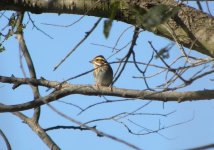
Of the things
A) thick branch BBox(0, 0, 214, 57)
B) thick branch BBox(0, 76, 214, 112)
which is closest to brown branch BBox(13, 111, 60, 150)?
thick branch BBox(0, 76, 214, 112)

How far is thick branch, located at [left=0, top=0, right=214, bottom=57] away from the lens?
2713 millimetres

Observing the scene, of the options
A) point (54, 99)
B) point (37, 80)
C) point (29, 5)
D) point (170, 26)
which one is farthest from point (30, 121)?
point (170, 26)

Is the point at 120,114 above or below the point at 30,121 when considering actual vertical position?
below

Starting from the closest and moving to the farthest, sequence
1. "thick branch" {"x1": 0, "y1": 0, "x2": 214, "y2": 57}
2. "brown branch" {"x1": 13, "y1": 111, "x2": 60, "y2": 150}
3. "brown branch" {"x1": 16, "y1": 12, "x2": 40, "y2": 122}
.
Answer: "thick branch" {"x1": 0, "y1": 0, "x2": 214, "y2": 57} < "brown branch" {"x1": 13, "y1": 111, "x2": 60, "y2": 150} < "brown branch" {"x1": 16, "y1": 12, "x2": 40, "y2": 122}

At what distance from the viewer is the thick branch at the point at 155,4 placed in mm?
2713

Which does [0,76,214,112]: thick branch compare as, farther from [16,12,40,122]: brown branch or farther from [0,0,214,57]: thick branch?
[16,12,40,122]: brown branch

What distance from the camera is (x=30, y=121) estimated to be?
3674 mm

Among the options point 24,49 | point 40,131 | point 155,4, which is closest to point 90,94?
point 155,4

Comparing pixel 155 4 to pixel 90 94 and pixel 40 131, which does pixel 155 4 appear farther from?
pixel 40 131

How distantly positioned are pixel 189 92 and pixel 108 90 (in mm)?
524

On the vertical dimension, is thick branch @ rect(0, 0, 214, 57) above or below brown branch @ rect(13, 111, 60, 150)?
above

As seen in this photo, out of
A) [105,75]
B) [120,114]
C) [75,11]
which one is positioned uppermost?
[105,75]

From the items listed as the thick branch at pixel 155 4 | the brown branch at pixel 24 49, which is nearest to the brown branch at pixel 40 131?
the brown branch at pixel 24 49

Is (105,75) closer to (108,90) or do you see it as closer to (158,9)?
(108,90)
